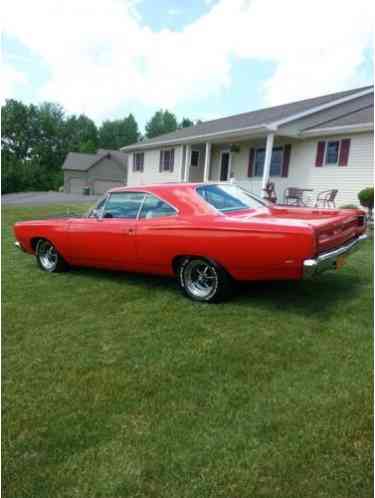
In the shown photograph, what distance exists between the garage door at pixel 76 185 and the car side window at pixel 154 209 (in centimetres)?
4822

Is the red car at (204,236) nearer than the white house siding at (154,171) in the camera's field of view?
Yes

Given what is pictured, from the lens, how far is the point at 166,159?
22.3 m

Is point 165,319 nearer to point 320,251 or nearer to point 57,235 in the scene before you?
point 320,251

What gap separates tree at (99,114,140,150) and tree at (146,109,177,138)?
3965mm

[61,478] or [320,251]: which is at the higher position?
[320,251]

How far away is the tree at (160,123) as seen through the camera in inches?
3307

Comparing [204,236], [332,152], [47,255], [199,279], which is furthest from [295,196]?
[204,236]

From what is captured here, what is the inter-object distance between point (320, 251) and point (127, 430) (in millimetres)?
2480

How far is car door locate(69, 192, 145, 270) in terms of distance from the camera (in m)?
5.04

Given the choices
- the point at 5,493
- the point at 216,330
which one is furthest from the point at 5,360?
the point at 216,330

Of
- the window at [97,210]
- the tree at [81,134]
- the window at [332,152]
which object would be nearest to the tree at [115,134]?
the tree at [81,134]

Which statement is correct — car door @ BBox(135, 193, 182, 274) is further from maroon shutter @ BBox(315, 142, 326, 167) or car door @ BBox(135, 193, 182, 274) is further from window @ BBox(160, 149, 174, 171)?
window @ BBox(160, 149, 174, 171)

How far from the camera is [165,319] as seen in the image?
4082mm

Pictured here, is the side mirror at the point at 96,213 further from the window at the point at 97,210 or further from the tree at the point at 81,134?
the tree at the point at 81,134
